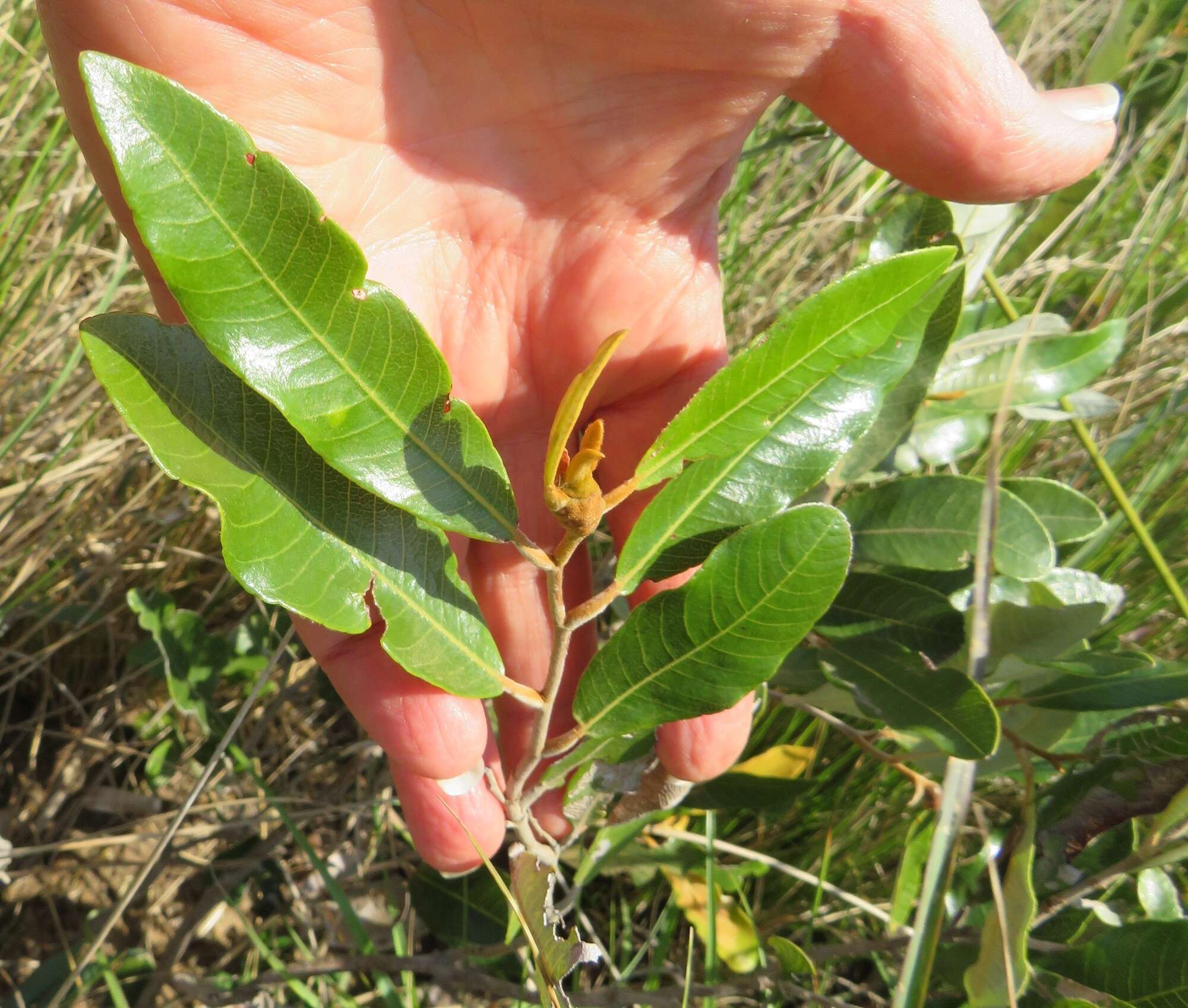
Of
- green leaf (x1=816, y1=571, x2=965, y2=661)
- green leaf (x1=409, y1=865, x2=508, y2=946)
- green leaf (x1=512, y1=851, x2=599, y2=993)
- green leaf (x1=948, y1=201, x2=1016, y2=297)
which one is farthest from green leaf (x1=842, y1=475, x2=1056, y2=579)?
green leaf (x1=409, y1=865, x2=508, y2=946)

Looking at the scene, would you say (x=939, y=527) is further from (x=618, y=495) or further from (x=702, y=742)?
(x=618, y=495)

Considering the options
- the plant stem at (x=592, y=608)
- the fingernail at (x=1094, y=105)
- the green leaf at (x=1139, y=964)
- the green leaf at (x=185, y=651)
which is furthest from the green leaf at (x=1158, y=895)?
the green leaf at (x=185, y=651)

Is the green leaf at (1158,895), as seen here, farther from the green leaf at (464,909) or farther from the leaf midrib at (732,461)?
the green leaf at (464,909)

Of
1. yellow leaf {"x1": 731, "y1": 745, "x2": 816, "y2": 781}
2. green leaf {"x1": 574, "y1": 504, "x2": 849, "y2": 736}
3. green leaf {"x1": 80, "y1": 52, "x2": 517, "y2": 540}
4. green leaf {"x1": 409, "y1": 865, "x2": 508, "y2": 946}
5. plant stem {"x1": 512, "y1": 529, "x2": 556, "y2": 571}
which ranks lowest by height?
yellow leaf {"x1": 731, "y1": 745, "x2": 816, "y2": 781}

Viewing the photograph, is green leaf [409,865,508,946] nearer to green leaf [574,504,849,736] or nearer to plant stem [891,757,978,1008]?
green leaf [574,504,849,736]

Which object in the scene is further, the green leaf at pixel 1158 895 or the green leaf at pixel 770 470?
the green leaf at pixel 1158 895

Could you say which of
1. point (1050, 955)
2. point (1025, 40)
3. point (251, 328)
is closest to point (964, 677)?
point (1050, 955)

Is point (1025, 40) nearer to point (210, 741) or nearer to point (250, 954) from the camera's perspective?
point (210, 741)
